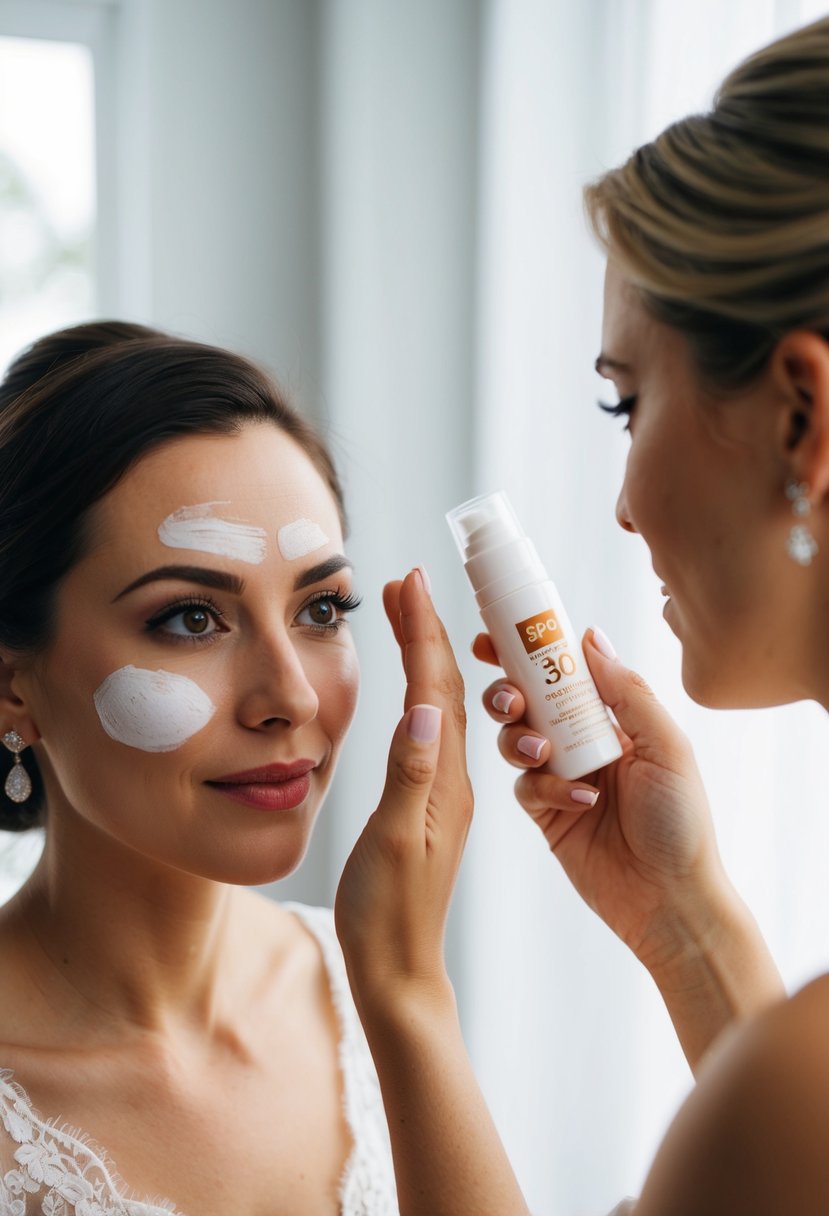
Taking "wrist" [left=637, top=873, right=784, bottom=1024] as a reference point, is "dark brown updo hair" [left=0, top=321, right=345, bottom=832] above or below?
above

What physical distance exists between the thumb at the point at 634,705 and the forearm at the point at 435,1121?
0.32 meters

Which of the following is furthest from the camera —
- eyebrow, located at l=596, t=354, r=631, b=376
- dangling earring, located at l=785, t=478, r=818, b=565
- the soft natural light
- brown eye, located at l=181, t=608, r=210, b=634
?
the soft natural light

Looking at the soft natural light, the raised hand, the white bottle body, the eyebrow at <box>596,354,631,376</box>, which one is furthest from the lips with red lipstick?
the soft natural light

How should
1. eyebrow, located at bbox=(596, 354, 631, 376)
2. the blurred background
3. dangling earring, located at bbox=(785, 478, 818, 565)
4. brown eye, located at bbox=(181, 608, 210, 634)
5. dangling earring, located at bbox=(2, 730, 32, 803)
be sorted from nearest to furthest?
dangling earring, located at bbox=(785, 478, 818, 565) < eyebrow, located at bbox=(596, 354, 631, 376) < brown eye, located at bbox=(181, 608, 210, 634) < dangling earring, located at bbox=(2, 730, 32, 803) < the blurred background

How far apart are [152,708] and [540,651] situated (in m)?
0.33

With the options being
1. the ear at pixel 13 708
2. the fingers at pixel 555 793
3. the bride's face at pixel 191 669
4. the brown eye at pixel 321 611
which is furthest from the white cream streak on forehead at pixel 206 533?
the fingers at pixel 555 793

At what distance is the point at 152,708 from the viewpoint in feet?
3.30

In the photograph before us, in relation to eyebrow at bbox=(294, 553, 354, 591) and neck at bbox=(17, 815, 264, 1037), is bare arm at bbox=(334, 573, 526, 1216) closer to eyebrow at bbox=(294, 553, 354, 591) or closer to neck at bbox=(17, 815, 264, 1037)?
eyebrow at bbox=(294, 553, 354, 591)

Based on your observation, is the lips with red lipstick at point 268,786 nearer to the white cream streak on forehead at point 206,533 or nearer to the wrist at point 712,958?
the white cream streak on forehead at point 206,533

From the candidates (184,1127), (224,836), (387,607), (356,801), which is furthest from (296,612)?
(356,801)

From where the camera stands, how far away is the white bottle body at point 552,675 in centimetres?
99

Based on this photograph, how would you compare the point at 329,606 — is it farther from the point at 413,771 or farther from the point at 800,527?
the point at 800,527

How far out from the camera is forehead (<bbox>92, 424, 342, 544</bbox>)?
1.02 metres

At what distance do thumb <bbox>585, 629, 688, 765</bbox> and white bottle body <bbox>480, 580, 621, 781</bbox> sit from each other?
0.27 feet
